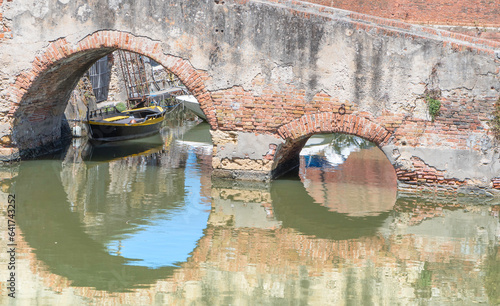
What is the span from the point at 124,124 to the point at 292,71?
18.6ft

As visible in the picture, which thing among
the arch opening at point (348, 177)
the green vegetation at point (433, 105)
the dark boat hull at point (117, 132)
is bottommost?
the arch opening at point (348, 177)

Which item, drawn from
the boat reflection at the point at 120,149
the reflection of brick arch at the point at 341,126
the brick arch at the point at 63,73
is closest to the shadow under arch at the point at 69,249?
the brick arch at the point at 63,73

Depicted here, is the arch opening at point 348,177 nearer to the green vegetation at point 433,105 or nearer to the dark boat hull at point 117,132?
the green vegetation at point 433,105

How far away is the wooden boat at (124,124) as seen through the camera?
1445 cm

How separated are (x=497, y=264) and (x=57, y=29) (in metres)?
7.94

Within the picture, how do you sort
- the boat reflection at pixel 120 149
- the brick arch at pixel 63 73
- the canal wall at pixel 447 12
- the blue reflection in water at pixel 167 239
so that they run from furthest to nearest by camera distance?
1. the canal wall at pixel 447 12
2. the boat reflection at pixel 120 149
3. the brick arch at pixel 63 73
4. the blue reflection in water at pixel 167 239

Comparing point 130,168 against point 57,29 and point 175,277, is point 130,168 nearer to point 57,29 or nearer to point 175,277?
point 57,29

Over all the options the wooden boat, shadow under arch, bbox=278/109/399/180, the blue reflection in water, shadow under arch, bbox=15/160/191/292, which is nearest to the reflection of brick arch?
shadow under arch, bbox=278/109/399/180

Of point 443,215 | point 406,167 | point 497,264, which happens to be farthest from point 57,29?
point 497,264

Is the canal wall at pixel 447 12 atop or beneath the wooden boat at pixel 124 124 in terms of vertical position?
atop

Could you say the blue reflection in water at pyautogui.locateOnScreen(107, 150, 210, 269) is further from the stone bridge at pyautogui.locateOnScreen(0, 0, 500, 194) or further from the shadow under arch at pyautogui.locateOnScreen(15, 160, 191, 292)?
the stone bridge at pyautogui.locateOnScreen(0, 0, 500, 194)

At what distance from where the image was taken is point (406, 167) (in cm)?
1038

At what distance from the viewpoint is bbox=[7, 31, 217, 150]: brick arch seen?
10781mm

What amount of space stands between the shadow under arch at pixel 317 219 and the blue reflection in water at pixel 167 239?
1241 millimetres
